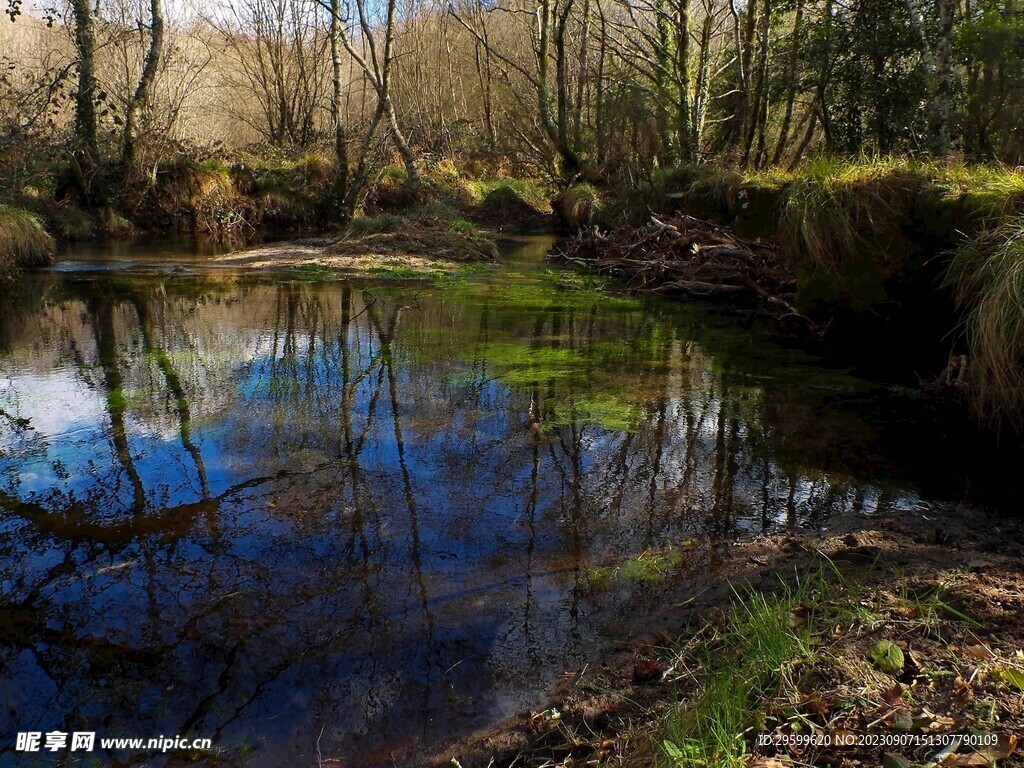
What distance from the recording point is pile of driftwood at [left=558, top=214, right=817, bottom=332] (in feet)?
29.3

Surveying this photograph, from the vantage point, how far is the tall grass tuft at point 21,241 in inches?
416

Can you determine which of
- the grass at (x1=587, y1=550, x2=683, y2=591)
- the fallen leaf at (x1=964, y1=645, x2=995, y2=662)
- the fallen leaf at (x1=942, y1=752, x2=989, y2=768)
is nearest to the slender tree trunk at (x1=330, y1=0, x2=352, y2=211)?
the grass at (x1=587, y1=550, x2=683, y2=591)

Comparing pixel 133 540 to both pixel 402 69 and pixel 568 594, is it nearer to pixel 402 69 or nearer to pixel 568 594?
pixel 568 594

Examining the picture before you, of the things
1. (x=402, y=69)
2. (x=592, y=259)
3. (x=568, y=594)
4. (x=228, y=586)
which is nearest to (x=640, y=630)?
(x=568, y=594)

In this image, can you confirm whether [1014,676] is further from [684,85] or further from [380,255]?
[684,85]

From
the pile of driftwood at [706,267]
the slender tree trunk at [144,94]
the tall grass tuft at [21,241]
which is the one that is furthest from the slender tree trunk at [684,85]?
the tall grass tuft at [21,241]

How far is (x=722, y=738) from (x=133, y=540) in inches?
113

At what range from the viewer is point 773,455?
460 centimetres

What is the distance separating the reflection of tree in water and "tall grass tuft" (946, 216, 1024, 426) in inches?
51.2

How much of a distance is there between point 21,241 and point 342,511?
1060cm

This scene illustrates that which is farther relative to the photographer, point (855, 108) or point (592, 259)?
point (592, 259)

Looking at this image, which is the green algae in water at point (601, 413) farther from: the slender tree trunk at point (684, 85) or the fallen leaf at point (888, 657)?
the slender tree trunk at point (684, 85)

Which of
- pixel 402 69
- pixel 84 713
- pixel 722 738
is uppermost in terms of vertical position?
pixel 402 69

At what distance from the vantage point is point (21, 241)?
11.4m
